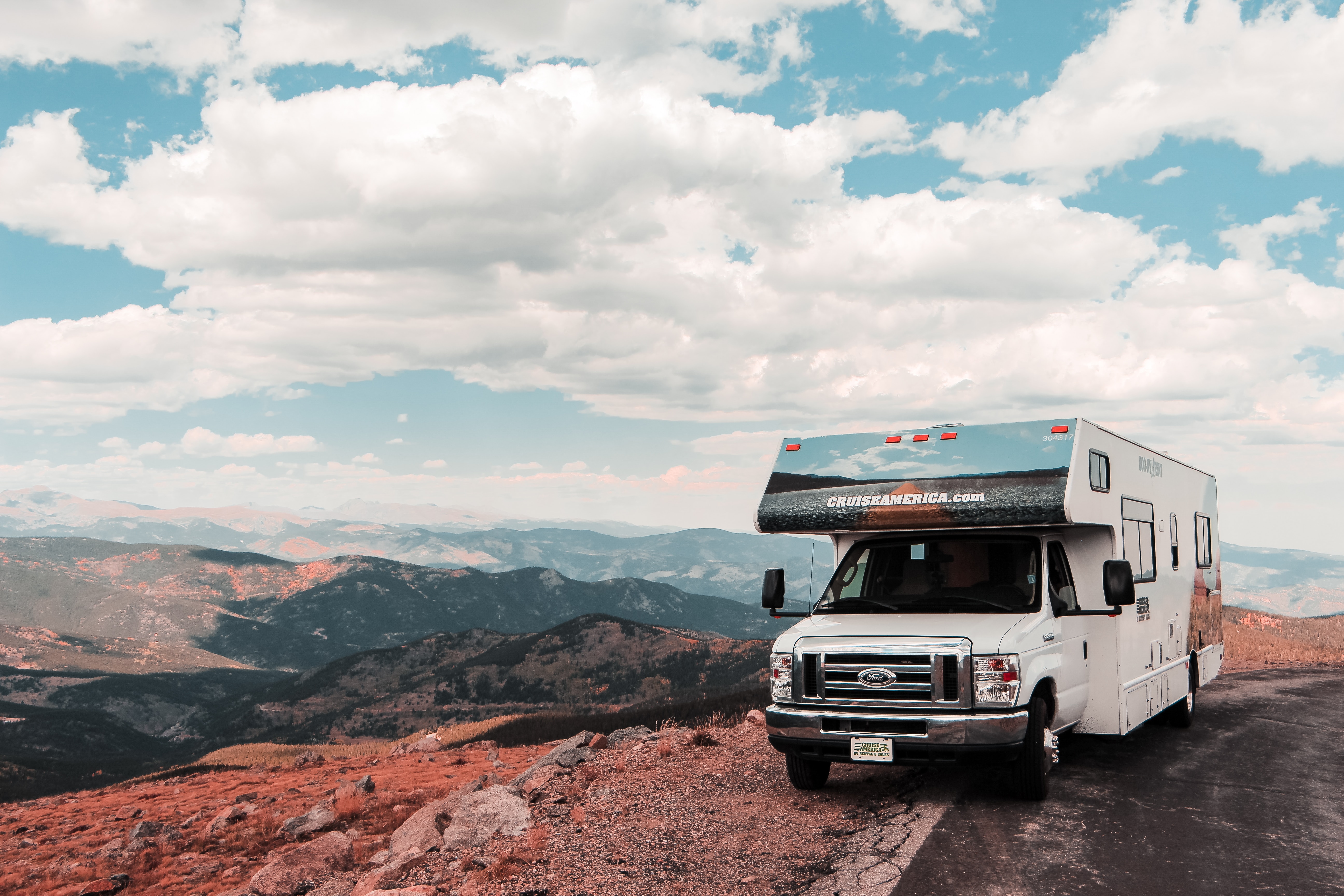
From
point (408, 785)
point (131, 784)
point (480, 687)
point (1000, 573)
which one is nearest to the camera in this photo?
point (1000, 573)

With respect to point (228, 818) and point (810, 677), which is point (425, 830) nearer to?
point (810, 677)

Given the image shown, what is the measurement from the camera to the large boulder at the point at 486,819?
838cm

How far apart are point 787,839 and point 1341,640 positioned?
32.3 meters

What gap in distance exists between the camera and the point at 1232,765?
10188 mm

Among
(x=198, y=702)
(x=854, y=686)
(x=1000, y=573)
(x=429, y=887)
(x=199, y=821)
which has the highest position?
(x=1000, y=573)

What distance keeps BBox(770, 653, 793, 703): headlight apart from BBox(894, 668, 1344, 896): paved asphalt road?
63.5 inches

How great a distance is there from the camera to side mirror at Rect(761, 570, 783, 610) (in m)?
9.73

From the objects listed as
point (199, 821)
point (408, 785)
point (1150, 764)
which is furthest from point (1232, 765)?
point (199, 821)

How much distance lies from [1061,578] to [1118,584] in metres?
0.79

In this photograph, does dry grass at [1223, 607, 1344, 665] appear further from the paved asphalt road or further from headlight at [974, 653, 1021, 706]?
headlight at [974, 653, 1021, 706]

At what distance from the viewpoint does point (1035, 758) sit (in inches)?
321

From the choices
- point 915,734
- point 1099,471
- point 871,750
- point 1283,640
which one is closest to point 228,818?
point 871,750

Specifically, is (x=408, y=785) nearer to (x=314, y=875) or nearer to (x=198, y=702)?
(x=314, y=875)

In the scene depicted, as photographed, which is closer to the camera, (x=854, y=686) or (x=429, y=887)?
(x=429, y=887)
